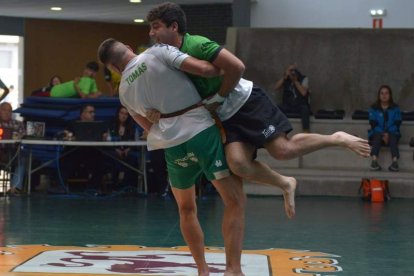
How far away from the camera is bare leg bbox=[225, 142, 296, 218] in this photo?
6.46 metres

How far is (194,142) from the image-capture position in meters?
6.52

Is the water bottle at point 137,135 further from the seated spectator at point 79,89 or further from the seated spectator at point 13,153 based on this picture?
the seated spectator at point 13,153

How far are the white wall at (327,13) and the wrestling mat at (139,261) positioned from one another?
10.8 m

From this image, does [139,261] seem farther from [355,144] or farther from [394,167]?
[394,167]

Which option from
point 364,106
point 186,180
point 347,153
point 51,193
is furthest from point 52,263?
point 364,106

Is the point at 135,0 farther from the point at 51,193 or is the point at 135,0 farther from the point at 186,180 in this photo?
the point at 186,180

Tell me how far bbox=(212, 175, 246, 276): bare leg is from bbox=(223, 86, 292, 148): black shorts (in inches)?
10.2

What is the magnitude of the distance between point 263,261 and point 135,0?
13.7 m

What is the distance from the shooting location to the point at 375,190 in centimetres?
1413

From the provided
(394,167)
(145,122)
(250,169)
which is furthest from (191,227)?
(394,167)

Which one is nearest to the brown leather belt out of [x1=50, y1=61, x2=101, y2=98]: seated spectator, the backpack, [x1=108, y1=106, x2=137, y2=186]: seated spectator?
[x1=108, y1=106, x2=137, y2=186]: seated spectator

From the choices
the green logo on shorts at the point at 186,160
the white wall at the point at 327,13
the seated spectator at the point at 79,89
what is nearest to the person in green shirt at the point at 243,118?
the green logo on shorts at the point at 186,160

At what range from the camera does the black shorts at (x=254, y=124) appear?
654 cm

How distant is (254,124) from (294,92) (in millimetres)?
9773
